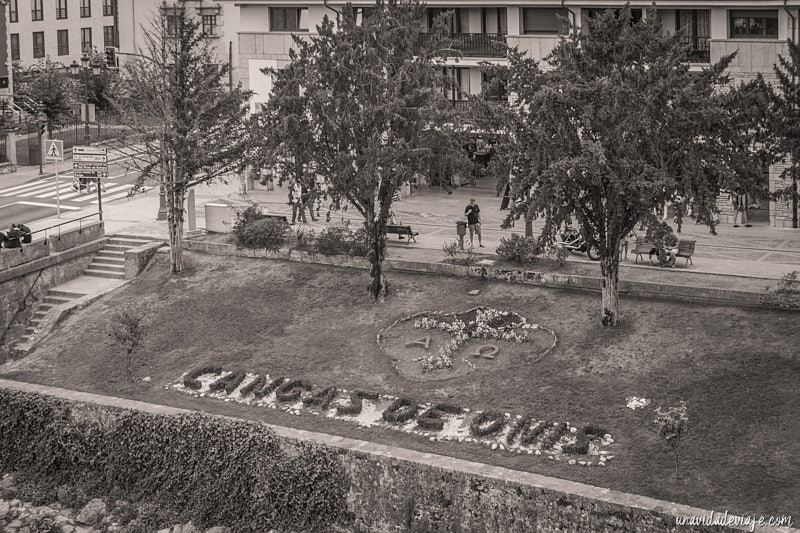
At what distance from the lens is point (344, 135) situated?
37719 mm

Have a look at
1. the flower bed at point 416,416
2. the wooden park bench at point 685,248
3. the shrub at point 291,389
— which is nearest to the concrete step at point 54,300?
the flower bed at point 416,416

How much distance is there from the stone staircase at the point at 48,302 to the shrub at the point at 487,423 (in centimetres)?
1750

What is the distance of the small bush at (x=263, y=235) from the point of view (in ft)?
140

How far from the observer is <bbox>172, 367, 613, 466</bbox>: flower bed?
29516mm

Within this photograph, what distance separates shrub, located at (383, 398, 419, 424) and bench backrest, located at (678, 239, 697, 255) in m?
10.8

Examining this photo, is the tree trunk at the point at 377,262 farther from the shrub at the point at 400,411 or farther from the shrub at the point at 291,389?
the shrub at the point at 400,411

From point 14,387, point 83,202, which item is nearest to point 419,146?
point 14,387

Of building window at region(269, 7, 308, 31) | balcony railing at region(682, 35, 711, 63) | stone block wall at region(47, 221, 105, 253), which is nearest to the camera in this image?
stone block wall at region(47, 221, 105, 253)

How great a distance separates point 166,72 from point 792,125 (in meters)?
20.8

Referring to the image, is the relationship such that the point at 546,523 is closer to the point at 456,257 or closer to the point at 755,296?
the point at 755,296

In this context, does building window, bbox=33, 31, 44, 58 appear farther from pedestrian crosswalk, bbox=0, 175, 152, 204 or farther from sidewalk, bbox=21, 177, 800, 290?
sidewalk, bbox=21, 177, 800, 290

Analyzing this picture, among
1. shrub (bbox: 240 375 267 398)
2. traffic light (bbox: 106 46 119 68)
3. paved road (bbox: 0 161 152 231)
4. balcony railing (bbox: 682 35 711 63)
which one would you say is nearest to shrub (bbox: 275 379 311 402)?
shrub (bbox: 240 375 267 398)

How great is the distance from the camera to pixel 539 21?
170ft

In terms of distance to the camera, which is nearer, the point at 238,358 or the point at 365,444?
the point at 365,444
